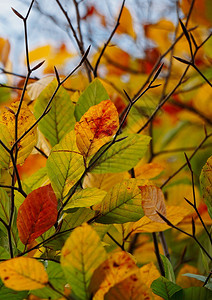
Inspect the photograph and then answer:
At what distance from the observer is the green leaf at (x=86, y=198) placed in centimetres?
34

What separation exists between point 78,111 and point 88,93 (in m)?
0.02

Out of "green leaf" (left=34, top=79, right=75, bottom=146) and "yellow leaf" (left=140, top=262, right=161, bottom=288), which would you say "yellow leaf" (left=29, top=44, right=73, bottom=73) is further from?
"yellow leaf" (left=140, top=262, right=161, bottom=288)

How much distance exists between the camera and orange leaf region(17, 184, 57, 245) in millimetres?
330

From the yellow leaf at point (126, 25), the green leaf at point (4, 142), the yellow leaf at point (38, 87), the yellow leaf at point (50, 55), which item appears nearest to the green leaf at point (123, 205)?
the green leaf at point (4, 142)

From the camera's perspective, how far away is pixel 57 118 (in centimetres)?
44

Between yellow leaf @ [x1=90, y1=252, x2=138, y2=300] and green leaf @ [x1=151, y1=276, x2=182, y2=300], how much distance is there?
0.27 ft

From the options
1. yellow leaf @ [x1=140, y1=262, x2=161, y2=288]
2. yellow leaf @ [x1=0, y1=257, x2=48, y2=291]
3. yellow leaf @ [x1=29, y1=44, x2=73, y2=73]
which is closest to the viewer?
yellow leaf @ [x1=0, y1=257, x2=48, y2=291]

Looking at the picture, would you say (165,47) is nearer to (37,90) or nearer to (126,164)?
(37,90)

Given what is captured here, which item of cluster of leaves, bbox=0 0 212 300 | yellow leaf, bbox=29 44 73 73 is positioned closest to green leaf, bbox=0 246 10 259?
cluster of leaves, bbox=0 0 212 300

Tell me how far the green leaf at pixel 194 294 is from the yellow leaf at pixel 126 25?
865 mm

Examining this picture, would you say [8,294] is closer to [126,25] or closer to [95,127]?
[95,127]

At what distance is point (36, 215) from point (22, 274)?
0.22 ft

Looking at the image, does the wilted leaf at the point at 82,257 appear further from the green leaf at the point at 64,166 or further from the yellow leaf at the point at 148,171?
the yellow leaf at the point at 148,171

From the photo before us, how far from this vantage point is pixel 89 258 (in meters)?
0.28
